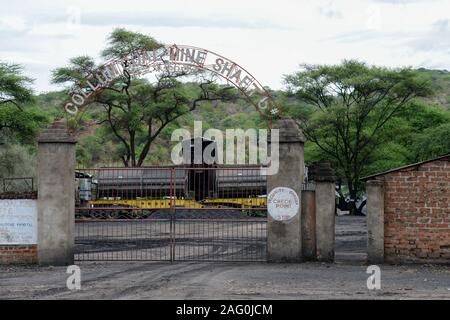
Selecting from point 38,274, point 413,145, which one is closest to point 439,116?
point 413,145

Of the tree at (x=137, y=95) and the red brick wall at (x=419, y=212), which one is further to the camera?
the tree at (x=137, y=95)

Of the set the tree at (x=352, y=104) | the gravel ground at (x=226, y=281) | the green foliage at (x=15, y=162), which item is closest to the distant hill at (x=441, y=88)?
the tree at (x=352, y=104)

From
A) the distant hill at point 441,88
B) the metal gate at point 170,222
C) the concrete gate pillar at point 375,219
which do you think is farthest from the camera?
the distant hill at point 441,88

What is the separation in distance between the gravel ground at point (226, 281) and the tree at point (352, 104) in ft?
95.8

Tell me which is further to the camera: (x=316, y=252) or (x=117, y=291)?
(x=316, y=252)

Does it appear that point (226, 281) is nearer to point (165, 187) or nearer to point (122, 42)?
point (165, 187)

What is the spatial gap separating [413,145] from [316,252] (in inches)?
1232

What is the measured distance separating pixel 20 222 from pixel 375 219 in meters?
7.92

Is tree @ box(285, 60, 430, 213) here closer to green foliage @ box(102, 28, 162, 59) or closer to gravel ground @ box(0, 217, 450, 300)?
green foliage @ box(102, 28, 162, 59)

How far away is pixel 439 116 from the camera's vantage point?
50.0 metres

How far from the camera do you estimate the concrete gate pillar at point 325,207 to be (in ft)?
53.9

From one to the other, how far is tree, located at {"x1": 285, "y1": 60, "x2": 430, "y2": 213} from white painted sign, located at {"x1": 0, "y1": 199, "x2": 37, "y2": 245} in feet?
102

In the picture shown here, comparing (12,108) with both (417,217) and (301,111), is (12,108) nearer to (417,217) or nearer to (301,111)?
(301,111)

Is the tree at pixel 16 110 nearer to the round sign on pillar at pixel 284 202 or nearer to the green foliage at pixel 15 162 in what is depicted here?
the green foliage at pixel 15 162
